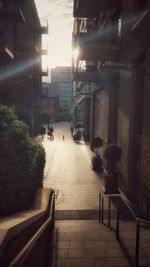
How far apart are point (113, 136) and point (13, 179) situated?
11.3 metres

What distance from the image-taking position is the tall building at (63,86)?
128712 millimetres

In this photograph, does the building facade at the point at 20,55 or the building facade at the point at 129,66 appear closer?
the building facade at the point at 129,66

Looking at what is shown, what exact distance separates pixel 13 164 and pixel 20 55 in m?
24.9

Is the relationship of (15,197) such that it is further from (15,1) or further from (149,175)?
(15,1)

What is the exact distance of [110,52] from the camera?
10414 mm

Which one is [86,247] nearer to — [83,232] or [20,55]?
[83,232]

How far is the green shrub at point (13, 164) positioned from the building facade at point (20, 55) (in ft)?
36.7

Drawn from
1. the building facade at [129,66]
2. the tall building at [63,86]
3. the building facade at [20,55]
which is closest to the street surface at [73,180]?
the building facade at [129,66]

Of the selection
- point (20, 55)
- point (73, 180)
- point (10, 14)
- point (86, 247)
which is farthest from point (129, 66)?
point (20, 55)

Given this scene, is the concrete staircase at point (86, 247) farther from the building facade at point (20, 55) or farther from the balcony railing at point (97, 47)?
the building facade at point (20, 55)

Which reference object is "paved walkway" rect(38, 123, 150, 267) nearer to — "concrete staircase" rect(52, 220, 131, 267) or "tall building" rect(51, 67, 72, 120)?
"concrete staircase" rect(52, 220, 131, 267)

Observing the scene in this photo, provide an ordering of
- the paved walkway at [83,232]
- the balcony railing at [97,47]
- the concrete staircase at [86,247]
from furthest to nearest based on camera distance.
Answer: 1. the balcony railing at [97,47]
2. the paved walkway at [83,232]
3. the concrete staircase at [86,247]

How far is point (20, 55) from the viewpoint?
93.5ft

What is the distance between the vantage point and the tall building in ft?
422
